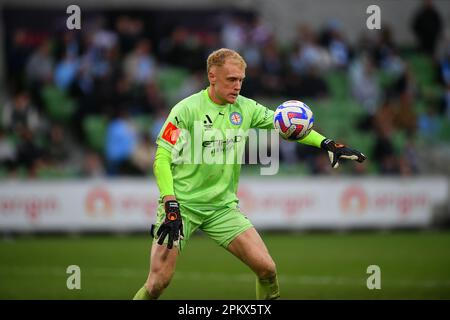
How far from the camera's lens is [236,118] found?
879 cm

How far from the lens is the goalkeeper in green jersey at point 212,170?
8.35 metres

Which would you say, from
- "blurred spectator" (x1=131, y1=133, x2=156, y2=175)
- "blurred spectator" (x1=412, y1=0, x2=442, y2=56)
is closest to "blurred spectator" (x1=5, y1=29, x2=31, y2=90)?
"blurred spectator" (x1=131, y1=133, x2=156, y2=175)

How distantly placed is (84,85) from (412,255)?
9196 mm

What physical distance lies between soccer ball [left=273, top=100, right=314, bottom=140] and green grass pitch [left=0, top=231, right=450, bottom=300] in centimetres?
316

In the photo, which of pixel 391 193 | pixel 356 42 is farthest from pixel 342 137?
pixel 356 42

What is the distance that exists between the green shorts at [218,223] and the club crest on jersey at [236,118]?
83cm

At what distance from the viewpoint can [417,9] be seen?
26875 mm

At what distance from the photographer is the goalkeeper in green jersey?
27.4 feet

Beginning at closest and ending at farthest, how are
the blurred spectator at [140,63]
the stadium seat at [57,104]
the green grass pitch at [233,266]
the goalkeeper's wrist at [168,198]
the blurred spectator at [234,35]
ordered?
1. the goalkeeper's wrist at [168,198]
2. the green grass pitch at [233,266]
3. the stadium seat at [57,104]
4. the blurred spectator at [140,63]
5. the blurred spectator at [234,35]

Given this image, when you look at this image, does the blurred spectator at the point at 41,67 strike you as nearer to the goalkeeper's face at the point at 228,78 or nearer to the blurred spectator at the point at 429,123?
the blurred spectator at the point at 429,123

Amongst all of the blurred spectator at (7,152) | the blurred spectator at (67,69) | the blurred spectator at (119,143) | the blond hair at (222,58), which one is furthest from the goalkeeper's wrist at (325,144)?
the blurred spectator at (67,69)

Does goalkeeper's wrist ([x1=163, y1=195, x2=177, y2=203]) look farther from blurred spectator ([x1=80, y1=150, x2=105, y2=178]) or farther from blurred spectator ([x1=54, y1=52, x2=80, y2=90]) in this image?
blurred spectator ([x1=54, y1=52, x2=80, y2=90])

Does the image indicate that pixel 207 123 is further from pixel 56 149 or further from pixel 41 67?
pixel 41 67

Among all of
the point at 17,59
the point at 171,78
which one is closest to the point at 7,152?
the point at 17,59
